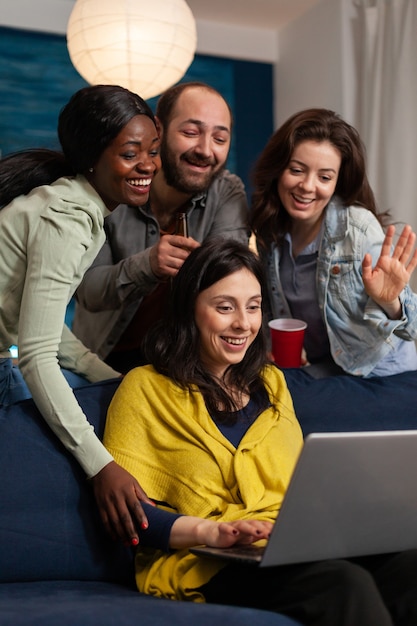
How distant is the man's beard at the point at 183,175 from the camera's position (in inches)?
93.0

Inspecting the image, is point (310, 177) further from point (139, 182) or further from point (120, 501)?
point (120, 501)

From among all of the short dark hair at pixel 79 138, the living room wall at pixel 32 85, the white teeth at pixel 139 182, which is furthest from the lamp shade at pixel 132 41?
the living room wall at pixel 32 85

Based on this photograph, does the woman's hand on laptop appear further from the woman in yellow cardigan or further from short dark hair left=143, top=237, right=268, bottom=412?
short dark hair left=143, top=237, right=268, bottom=412

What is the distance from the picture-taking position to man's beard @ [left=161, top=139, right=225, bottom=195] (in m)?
2.36

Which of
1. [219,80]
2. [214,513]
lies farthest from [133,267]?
[219,80]

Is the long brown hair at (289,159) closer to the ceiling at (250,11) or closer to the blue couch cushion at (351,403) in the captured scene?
the blue couch cushion at (351,403)

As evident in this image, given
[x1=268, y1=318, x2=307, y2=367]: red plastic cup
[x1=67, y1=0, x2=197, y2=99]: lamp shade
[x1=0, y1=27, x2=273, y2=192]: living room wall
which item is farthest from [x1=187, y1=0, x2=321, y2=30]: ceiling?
[x1=268, y1=318, x2=307, y2=367]: red plastic cup

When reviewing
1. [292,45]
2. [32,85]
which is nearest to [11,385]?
[32,85]

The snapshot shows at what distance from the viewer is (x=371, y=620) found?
1360 mm

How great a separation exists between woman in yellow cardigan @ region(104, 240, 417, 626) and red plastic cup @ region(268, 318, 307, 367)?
0.30m

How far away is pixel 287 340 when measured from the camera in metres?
2.33

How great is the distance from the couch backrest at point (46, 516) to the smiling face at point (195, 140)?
90 cm

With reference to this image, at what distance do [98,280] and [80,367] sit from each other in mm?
326

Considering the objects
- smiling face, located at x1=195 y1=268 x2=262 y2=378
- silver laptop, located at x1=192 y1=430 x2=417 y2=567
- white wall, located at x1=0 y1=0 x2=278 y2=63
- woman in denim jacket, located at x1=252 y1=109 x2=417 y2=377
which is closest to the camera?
silver laptop, located at x1=192 y1=430 x2=417 y2=567
